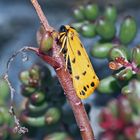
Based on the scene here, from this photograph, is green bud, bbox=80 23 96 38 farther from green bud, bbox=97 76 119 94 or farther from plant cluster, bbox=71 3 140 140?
green bud, bbox=97 76 119 94

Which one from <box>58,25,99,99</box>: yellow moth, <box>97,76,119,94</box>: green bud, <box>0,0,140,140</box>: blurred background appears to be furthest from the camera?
→ <box>0,0,140,140</box>: blurred background

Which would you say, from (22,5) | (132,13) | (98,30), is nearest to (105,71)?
(98,30)

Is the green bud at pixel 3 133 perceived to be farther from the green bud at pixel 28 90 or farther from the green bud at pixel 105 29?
the green bud at pixel 105 29

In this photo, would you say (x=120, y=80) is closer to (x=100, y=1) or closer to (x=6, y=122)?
(x=6, y=122)

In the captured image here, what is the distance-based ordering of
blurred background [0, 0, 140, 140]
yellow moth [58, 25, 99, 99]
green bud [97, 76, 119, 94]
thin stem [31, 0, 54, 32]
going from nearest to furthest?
thin stem [31, 0, 54, 32]
yellow moth [58, 25, 99, 99]
green bud [97, 76, 119, 94]
blurred background [0, 0, 140, 140]

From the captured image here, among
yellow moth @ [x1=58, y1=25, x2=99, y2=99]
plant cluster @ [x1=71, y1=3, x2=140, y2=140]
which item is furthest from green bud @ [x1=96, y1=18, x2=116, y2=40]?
yellow moth @ [x1=58, y1=25, x2=99, y2=99]

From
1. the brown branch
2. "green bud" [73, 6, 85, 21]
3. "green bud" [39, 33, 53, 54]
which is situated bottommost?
the brown branch

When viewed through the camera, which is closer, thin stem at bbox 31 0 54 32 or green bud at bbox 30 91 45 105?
thin stem at bbox 31 0 54 32
